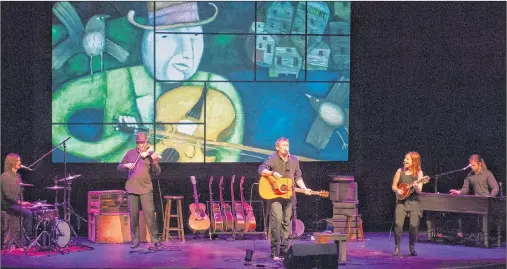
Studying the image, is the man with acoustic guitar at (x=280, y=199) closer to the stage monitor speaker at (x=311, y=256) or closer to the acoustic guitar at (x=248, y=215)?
the stage monitor speaker at (x=311, y=256)

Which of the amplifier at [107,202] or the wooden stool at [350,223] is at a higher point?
the amplifier at [107,202]

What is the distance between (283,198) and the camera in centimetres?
1097

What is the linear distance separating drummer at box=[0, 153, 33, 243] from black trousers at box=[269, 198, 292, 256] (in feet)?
10.6

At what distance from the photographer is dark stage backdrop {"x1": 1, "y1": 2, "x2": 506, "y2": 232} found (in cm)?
1405

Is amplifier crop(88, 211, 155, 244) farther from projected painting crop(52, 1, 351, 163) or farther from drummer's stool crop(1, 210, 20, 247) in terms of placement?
drummer's stool crop(1, 210, 20, 247)

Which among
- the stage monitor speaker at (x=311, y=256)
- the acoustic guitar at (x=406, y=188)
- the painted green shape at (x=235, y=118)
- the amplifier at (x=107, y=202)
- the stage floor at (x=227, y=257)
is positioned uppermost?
the painted green shape at (x=235, y=118)

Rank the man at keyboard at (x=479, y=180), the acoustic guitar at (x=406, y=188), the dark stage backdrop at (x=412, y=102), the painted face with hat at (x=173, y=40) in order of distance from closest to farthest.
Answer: the acoustic guitar at (x=406, y=188), the man at keyboard at (x=479, y=180), the painted face with hat at (x=173, y=40), the dark stage backdrop at (x=412, y=102)

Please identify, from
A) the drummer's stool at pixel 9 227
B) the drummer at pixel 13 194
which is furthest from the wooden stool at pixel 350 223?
the drummer's stool at pixel 9 227

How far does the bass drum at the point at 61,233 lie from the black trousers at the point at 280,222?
8.88 ft

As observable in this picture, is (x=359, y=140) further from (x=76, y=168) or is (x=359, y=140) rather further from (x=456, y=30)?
(x=76, y=168)

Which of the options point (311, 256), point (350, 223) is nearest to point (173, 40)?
point (350, 223)

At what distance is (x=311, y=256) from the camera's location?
10.0 metres

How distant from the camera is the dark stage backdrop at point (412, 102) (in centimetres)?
1405

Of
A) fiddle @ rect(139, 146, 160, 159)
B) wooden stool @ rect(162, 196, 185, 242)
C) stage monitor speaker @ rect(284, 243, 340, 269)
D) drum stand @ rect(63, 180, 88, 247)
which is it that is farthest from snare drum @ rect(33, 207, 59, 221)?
stage monitor speaker @ rect(284, 243, 340, 269)
